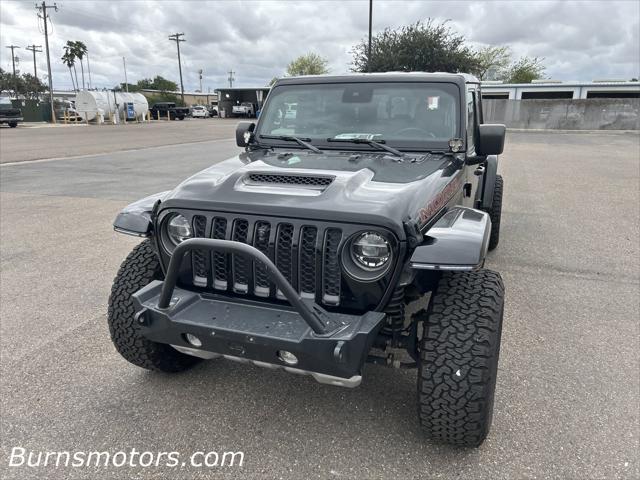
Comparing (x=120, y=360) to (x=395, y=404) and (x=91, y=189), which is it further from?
(x=91, y=189)

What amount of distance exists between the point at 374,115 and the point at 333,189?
4.05ft

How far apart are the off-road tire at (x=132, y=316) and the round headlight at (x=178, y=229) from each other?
412 mm

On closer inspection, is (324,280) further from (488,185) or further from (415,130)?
(488,185)

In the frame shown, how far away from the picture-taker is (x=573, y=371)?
121 inches

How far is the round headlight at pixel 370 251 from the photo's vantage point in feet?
7.22

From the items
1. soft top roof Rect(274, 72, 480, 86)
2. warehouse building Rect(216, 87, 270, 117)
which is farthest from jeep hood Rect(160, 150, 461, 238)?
warehouse building Rect(216, 87, 270, 117)

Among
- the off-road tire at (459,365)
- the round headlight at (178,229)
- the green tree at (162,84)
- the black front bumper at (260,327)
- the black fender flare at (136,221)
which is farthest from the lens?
the green tree at (162,84)

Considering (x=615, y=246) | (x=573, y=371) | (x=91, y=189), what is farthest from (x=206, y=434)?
(x=91, y=189)

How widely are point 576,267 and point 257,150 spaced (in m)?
3.51

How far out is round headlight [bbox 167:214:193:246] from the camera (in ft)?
8.19

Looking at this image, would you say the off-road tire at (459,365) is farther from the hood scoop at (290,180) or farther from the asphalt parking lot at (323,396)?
the hood scoop at (290,180)

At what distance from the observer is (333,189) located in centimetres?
241

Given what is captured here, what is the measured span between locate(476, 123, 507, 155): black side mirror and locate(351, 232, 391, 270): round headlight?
1.51 m

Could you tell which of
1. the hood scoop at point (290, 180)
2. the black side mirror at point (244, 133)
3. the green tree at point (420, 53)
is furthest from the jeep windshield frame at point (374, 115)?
the green tree at point (420, 53)
